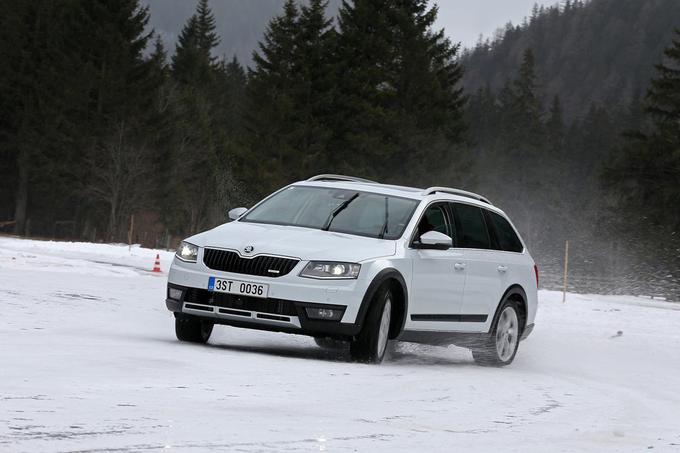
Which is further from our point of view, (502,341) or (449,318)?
(502,341)

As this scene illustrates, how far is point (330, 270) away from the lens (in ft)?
31.7

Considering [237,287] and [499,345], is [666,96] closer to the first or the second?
[499,345]

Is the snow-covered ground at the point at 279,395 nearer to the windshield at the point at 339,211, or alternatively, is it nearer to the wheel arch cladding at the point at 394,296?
the wheel arch cladding at the point at 394,296

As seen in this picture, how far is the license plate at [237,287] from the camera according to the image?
378 inches

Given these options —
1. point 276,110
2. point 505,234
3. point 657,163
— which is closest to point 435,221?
point 505,234

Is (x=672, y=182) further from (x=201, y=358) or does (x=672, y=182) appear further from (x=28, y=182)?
(x=201, y=358)

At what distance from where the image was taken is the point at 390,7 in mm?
66500

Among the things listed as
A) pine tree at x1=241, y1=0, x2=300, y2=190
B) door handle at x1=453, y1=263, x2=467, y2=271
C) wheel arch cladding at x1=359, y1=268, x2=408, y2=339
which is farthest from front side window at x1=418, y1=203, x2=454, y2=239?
pine tree at x1=241, y1=0, x2=300, y2=190

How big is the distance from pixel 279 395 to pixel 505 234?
6.00 metres

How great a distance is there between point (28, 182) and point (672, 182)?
130 feet

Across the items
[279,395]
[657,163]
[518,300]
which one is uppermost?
[657,163]

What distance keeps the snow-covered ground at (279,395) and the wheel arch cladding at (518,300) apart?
0.50 metres

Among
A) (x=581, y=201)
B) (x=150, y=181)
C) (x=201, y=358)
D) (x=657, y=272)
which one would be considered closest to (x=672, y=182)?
(x=657, y=272)

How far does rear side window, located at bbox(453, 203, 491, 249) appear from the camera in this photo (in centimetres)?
1166
